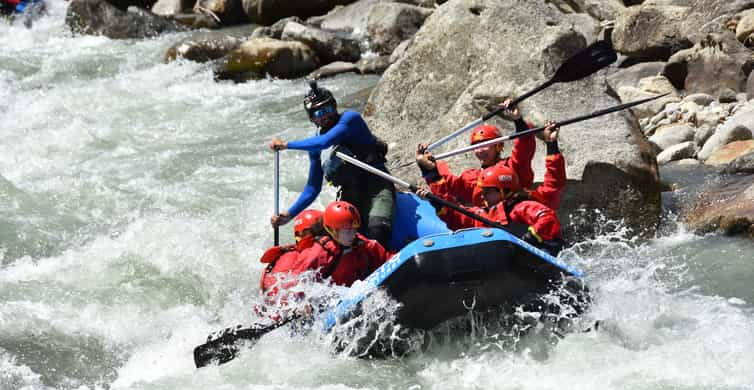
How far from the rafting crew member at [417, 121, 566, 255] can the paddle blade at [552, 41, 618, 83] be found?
96 centimetres

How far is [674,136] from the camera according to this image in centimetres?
910

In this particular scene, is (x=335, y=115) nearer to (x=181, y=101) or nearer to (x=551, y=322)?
(x=551, y=322)

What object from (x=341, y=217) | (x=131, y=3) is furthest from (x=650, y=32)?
(x=131, y=3)

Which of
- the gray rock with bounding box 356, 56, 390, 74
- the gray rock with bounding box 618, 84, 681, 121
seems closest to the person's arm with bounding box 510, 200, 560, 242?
the gray rock with bounding box 618, 84, 681, 121

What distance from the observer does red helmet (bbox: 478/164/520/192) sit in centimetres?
568

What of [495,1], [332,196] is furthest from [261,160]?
[495,1]

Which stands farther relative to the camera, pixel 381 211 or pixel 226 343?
pixel 381 211

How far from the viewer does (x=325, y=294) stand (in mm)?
5238

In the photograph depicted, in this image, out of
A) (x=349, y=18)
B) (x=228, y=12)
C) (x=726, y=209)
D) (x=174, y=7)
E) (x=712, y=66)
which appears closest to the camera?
(x=726, y=209)

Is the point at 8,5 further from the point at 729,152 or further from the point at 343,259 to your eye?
the point at 343,259

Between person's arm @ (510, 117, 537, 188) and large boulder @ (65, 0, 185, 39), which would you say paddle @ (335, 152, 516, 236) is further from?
large boulder @ (65, 0, 185, 39)

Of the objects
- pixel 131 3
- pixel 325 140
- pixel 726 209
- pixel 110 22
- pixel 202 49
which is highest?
pixel 131 3

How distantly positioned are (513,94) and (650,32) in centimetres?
470

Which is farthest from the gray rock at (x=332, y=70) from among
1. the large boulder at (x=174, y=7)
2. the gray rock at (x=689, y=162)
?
the large boulder at (x=174, y=7)
